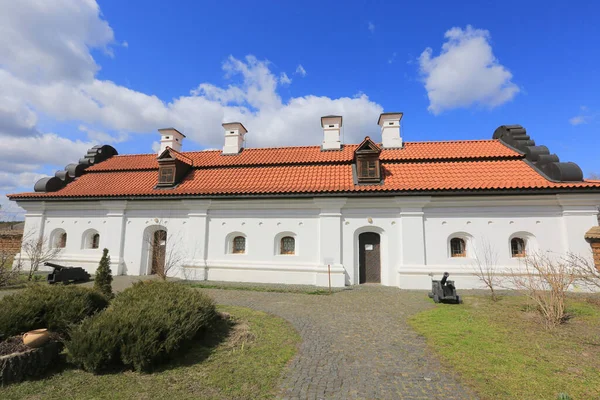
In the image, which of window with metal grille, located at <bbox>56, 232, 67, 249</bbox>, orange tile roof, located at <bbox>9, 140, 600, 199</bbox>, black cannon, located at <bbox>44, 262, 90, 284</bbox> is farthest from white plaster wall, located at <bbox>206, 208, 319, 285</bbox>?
window with metal grille, located at <bbox>56, 232, 67, 249</bbox>

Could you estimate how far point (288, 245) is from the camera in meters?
13.7

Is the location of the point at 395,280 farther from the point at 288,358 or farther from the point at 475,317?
the point at 288,358

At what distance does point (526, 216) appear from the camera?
12.0m

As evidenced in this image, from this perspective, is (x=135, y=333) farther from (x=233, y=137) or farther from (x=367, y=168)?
(x=233, y=137)

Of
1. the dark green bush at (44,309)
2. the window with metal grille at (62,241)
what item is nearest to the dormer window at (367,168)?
A: the dark green bush at (44,309)

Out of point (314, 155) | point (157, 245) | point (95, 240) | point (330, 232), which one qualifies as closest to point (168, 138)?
point (95, 240)

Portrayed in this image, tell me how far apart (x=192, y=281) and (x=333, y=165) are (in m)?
9.00

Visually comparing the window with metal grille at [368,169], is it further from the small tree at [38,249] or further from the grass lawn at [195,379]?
the small tree at [38,249]

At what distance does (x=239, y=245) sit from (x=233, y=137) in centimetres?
738

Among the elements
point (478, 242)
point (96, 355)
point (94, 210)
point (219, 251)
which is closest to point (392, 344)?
point (96, 355)

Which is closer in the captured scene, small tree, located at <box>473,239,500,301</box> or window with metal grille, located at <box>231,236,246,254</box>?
small tree, located at <box>473,239,500,301</box>

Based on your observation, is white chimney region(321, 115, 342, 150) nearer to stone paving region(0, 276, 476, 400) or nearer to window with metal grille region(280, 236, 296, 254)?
window with metal grille region(280, 236, 296, 254)

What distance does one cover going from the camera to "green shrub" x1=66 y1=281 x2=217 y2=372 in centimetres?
468

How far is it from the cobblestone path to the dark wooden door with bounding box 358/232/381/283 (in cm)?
313
